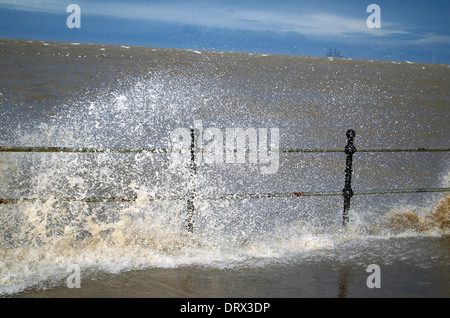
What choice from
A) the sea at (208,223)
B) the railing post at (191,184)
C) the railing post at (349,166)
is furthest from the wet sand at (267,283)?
the railing post at (349,166)

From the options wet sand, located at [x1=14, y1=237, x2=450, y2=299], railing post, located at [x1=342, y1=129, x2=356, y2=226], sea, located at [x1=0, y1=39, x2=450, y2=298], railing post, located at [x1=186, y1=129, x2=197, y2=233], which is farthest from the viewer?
railing post, located at [x1=342, y1=129, x2=356, y2=226]

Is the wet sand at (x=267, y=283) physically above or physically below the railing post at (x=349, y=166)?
below

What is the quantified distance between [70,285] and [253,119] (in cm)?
1811

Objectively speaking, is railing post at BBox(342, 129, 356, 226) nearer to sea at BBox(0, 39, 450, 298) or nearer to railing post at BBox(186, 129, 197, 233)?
sea at BBox(0, 39, 450, 298)

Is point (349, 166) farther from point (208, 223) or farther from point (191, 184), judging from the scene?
point (208, 223)

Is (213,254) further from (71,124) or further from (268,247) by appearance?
(71,124)

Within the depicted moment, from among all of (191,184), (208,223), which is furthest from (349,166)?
(208,223)

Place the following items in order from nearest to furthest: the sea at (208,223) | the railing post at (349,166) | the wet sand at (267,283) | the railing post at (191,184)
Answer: the wet sand at (267,283) < the sea at (208,223) < the railing post at (191,184) < the railing post at (349,166)

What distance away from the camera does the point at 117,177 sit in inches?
366

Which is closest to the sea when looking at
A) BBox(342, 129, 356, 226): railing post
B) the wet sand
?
the wet sand

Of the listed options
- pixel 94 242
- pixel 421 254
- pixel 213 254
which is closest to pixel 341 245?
pixel 421 254

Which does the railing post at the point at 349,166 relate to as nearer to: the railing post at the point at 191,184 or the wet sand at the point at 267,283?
the wet sand at the point at 267,283

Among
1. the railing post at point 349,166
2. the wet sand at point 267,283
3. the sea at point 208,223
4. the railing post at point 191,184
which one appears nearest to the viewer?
the wet sand at point 267,283
